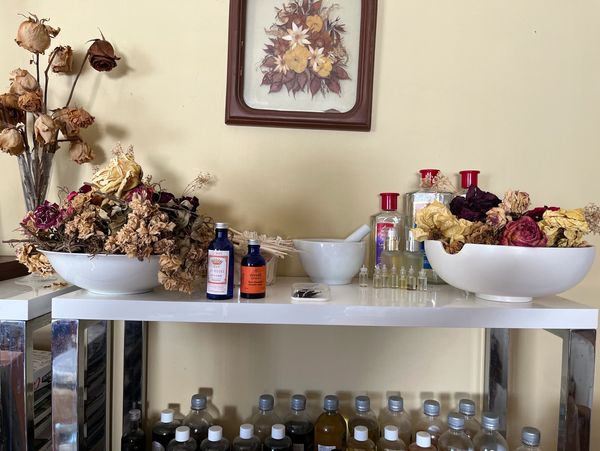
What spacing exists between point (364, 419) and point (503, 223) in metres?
0.51

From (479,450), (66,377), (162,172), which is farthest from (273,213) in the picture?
(479,450)

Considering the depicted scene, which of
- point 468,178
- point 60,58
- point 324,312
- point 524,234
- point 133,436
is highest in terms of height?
point 60,58

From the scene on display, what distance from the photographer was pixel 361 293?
778 mm

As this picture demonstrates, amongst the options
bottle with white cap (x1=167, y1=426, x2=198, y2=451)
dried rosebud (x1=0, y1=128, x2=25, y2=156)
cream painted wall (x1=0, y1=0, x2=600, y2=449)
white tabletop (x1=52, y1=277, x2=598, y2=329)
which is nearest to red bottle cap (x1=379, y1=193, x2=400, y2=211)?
cream painted wall (x1=0, y1=0, x2=600, y2=449)

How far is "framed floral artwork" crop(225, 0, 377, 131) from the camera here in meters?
0.96

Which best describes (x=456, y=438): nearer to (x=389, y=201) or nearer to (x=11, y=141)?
(x=389, y=201)

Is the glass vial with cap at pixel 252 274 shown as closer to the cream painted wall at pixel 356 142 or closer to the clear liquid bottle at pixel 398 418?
the cream painted wall at pixel 356 142

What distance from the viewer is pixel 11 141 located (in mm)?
822

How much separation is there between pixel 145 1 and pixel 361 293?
799 millimetres

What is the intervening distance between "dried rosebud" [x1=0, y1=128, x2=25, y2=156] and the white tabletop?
1.15 ft

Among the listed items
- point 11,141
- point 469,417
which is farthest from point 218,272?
point 469,417

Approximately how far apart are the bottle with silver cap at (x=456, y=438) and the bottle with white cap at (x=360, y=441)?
0.15 metres

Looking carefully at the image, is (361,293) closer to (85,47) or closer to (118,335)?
(118,335)

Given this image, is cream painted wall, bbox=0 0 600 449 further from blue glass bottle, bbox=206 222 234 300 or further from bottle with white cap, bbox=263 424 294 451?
blue glass bottle, bbox=206 222 234 300
